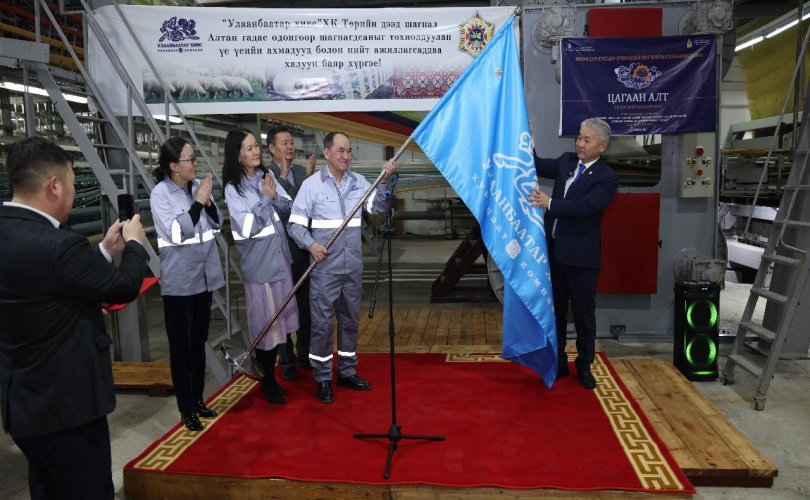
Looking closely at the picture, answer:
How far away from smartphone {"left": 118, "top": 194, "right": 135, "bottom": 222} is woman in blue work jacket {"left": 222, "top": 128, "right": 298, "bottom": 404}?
3.56 feet

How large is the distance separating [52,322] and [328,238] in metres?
1.84

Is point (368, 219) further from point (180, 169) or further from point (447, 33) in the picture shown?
point (180, 169)

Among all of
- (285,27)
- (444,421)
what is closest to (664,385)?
(444,421)

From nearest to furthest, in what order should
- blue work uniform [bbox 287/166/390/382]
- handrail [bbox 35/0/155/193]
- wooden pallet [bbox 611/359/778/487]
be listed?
1. wooden pallet [bbox 611/359/778/487]
2. blue work uniform [bbox 287/166/390/382]
3. handrail [bbox 35/0/155/193]

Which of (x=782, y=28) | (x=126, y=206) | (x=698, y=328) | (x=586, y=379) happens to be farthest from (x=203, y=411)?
(x=782, y=28)

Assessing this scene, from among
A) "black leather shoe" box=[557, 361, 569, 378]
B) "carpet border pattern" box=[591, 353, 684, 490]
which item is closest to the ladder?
"carpet border pattern" box=[591, 353, 684, 490]

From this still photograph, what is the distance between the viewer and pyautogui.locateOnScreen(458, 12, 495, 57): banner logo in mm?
5172

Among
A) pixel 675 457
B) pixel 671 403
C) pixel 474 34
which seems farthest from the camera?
pixel 474 34

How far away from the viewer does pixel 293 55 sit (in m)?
5.26

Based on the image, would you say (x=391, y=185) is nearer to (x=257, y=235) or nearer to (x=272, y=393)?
(x=257, y=235)

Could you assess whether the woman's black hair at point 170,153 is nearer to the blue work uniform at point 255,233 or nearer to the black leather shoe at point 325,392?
the blue work uniform at point 255,233

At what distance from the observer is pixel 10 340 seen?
1665 millimetres

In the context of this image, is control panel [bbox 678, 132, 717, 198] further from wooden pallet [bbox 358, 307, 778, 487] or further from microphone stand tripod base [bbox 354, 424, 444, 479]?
microphone stand tripod base [bbox 354, 424, 444, 479]

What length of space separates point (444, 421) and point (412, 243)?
10274 millimetres
